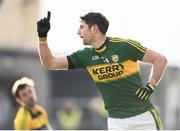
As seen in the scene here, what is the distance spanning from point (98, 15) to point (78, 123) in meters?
17.8

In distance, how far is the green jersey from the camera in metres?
10.4

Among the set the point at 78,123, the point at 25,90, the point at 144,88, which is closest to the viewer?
the point at 144,88

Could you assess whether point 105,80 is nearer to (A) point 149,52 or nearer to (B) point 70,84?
(A) point 149,52

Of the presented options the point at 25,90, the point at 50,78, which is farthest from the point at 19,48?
the point at 25,90

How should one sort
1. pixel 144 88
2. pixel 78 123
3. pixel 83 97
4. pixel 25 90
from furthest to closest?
pixel 83 97, pixel 78 123, pixel 25 90, pixel 144 88

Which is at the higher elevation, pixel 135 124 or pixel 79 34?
pixel 79 34

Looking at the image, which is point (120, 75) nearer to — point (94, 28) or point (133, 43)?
point (133, 43)

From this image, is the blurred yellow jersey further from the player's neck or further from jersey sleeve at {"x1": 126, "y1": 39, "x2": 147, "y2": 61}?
jersey sleeve at {"x1": 126, "y1": 39, "x2": 147, "y2": 61}

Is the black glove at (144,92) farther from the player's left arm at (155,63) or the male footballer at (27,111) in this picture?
the male footballer at (27,111)

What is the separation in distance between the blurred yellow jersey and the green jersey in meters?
3.37

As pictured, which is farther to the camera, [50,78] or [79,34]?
[50,78]

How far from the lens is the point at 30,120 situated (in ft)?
45.3

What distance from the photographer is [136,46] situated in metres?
10.4

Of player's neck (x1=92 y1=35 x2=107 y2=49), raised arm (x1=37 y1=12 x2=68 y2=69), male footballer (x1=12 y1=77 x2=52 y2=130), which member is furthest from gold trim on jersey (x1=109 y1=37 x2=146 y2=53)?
male footballer (x1=12 y1=77 x2=52 y2=130)
